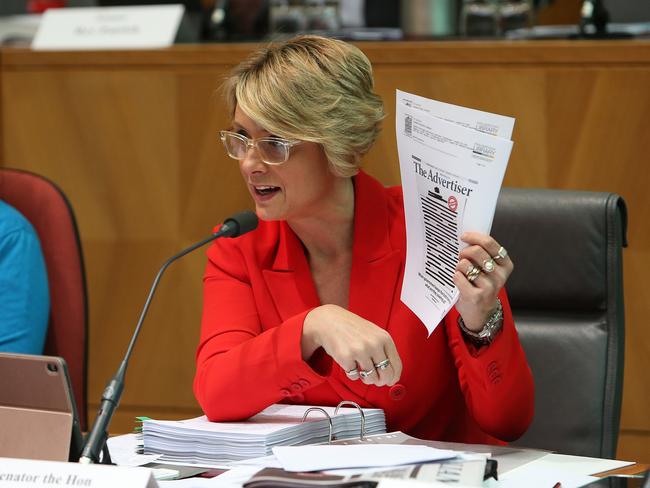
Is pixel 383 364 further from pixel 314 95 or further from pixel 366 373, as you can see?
pixel 314 95

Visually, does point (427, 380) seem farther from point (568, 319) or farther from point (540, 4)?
point (540, 4)

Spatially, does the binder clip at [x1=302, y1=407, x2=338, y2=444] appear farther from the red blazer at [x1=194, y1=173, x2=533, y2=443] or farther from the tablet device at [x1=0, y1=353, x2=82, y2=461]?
the tablet device at [x1=0, y1=353, x2=82, y2=461]

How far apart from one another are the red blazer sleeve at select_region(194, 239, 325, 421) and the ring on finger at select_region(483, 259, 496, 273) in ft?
1.02

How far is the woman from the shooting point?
160 centimetres

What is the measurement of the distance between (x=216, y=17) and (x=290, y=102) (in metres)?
1.47

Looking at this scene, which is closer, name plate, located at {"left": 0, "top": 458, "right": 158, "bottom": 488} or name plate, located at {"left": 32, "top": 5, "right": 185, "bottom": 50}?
name plate, located at {"left": 0, "top": 458, "right": 158, "bottom": 488}

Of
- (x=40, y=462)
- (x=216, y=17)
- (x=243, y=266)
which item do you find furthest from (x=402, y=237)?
(x=216, y=17)

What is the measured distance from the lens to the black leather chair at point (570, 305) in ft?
6.20

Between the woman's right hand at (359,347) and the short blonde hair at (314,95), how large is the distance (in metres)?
0.35

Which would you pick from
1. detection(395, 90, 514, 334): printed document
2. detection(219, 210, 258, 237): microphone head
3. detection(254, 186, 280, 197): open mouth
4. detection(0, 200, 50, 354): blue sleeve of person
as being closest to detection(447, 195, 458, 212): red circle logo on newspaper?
detection(395, 90, 514, 334): printed document

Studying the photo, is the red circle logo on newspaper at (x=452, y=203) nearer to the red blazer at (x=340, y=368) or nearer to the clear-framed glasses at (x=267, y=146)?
the red blazer at (x=340, y=368)

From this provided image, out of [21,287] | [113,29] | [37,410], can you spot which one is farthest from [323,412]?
[113,29]

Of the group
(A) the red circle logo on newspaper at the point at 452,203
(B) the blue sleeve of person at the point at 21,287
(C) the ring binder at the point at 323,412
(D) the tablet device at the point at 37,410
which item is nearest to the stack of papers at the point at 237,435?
(C) the ring binder at the point at 323,412

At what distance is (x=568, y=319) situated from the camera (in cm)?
194
